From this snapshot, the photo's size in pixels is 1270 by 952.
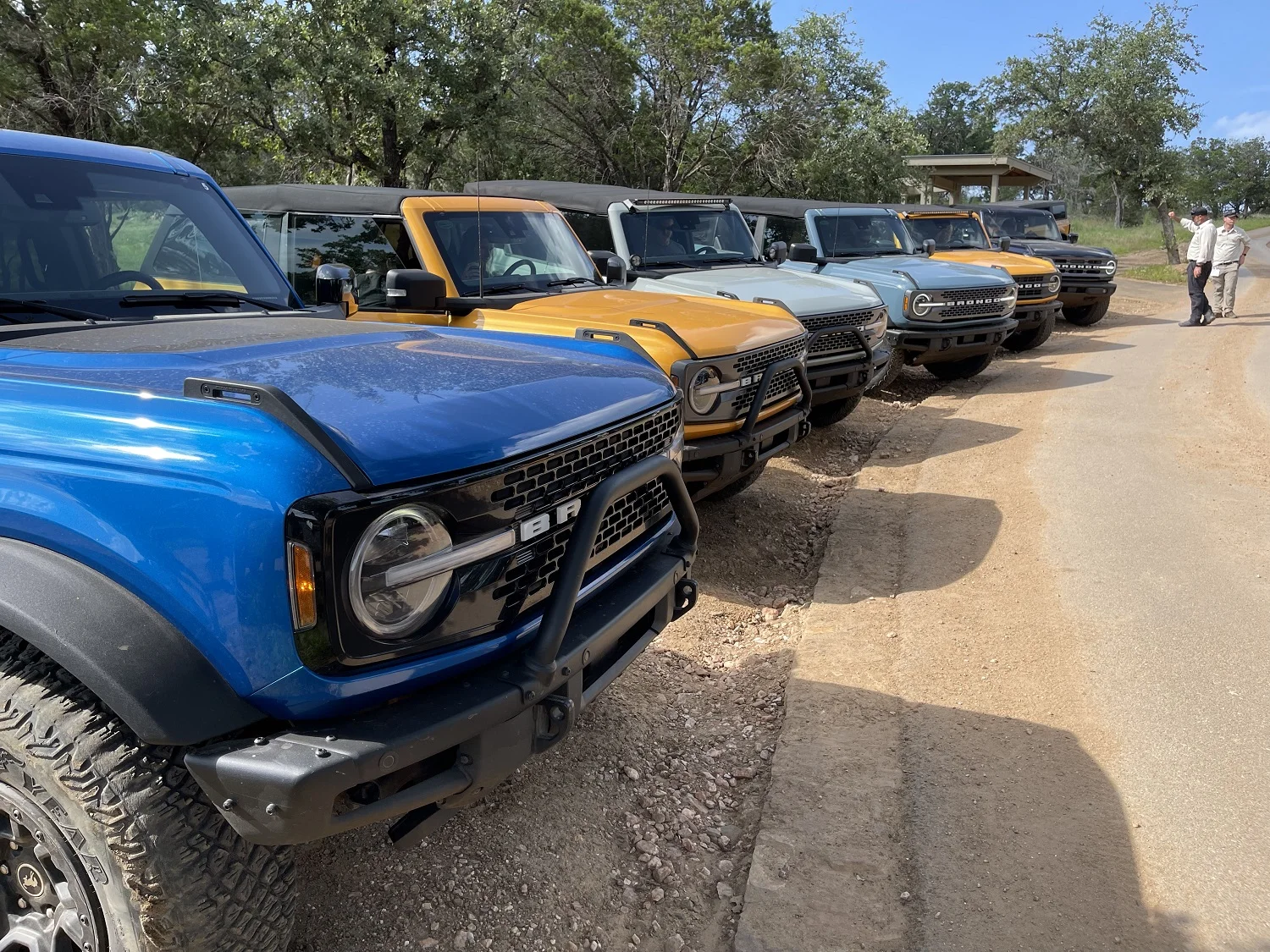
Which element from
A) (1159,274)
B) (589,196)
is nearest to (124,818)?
(589,196)

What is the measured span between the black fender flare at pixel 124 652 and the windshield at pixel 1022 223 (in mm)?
16703

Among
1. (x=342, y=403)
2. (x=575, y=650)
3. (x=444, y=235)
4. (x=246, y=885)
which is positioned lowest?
(x=246, y=885)

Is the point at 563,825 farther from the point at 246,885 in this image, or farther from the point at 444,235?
the point at 444,235

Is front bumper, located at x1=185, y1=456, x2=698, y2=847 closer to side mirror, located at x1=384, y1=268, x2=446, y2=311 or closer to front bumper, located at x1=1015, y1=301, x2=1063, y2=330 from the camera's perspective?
side mirror, located at x1=384, y1=268, x2=446, y2=311

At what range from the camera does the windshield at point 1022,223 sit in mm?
16516

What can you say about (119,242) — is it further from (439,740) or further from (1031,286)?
(1031,286)

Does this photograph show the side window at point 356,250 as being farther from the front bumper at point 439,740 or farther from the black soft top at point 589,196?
the front bumper at point 439,740

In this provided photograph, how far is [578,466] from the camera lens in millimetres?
2383

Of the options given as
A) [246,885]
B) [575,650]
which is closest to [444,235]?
[575,650]

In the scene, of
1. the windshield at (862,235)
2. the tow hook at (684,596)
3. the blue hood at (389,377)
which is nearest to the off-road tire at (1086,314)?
the windshield at (862,235)

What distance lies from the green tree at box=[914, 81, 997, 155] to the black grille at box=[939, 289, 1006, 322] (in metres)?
59.9

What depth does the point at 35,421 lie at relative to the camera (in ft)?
6.58

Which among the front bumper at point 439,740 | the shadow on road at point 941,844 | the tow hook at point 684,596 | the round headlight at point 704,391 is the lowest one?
the shadow on road at point 941,844

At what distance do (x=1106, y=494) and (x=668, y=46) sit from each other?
1885 centimetres
